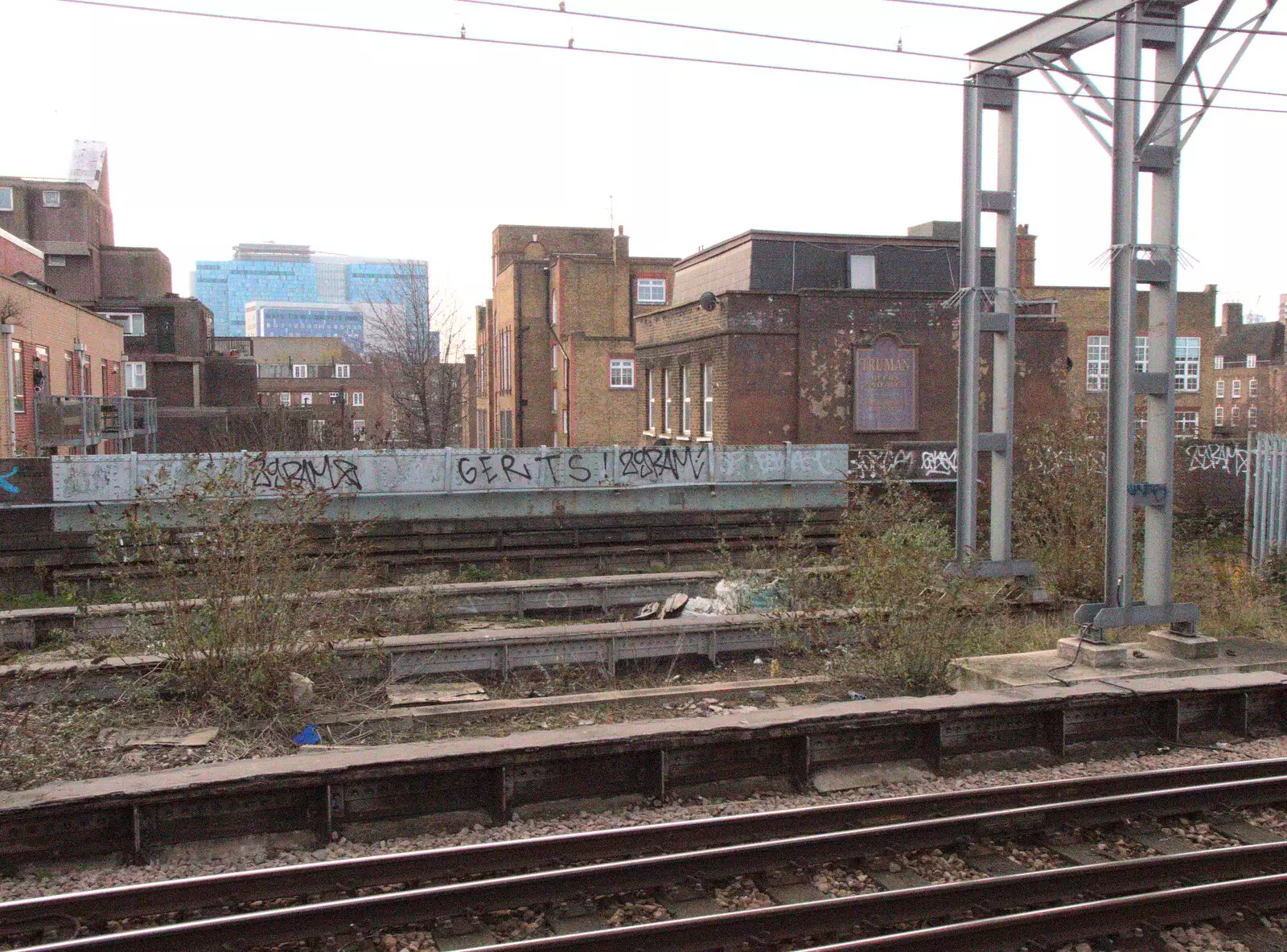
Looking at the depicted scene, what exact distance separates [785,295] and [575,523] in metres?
8.48

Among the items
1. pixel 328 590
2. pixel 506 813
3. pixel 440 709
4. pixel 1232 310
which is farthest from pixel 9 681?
pixel 1232 310

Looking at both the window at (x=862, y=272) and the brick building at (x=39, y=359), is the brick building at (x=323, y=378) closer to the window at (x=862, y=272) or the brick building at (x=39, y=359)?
the brick building at (x=39, y=359)

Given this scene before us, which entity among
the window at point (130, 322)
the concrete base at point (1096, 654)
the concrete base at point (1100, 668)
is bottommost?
the concrete base at point (1100, 668)

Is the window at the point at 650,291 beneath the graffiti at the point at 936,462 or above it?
above

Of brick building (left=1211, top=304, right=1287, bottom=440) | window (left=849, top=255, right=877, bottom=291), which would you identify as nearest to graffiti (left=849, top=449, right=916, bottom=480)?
window (left=849, top=255, right=877, bottom=291)

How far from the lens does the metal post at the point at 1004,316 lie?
13.1 metres

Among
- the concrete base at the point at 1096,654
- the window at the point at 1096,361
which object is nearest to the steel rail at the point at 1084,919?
the concrete base at the point at 1096,654

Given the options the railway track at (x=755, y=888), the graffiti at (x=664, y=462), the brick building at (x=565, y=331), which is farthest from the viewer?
the brick building at (x=565, y=331)

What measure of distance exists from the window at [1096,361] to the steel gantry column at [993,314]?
32.4 meters

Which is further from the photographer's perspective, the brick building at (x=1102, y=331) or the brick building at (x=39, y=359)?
the brick building at (x=1102, y=331)

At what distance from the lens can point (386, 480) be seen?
19.4 m

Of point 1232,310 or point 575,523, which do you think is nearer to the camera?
point 575,523

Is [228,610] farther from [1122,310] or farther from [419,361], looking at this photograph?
[419,361]

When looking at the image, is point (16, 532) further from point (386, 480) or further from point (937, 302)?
point (937, 302)
